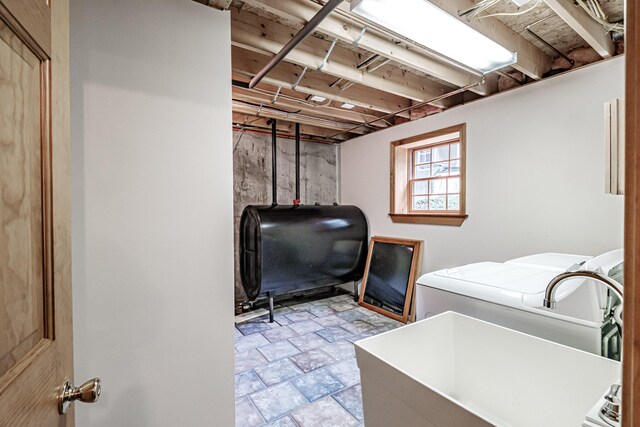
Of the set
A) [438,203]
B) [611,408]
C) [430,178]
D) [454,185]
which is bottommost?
[611,408]

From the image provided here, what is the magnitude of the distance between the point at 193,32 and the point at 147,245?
1.01 m

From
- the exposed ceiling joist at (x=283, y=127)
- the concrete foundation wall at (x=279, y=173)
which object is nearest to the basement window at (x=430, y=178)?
the exposed ceiling joist at (x=283, y=127)

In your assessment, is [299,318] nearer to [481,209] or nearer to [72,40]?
[481,209]

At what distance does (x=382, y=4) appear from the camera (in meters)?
1.44

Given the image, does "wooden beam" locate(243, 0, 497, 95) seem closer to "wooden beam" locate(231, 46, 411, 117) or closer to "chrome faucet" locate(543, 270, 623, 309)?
"wooden beam" locate(231, 46, 411, 117)

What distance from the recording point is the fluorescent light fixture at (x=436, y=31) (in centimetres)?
146

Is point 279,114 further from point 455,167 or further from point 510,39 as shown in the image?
point 510,39

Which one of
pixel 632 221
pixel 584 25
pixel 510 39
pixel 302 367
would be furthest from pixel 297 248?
pixel 632 221

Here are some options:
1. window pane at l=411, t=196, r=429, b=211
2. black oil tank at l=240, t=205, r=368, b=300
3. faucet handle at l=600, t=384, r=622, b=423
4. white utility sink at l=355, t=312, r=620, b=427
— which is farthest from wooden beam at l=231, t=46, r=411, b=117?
faucet handle at l=600, t=384, r=622, b=423

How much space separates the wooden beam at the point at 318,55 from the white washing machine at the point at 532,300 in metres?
1.74

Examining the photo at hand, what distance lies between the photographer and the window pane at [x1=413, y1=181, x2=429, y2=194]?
11.8 ft

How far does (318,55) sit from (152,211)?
5.57 ft

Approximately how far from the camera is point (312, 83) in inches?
107

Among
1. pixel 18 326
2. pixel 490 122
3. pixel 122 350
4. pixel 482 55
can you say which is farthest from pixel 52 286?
pixel 490 122
